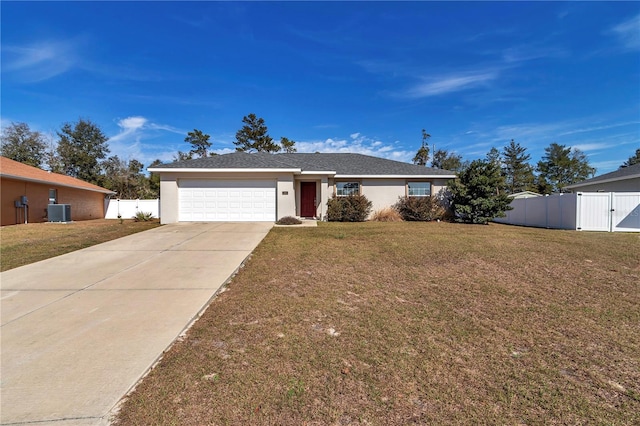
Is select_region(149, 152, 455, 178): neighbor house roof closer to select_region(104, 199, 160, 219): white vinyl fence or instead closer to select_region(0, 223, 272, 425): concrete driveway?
select_region(0, 223, 272, 425): concrete driveway

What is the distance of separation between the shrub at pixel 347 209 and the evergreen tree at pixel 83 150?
34.0 meters

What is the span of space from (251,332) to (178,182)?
13.3m

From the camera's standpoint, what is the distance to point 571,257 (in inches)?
295

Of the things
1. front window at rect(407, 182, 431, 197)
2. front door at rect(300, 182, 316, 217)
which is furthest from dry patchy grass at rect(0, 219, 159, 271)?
front window at rect(407, 182, 431, 197)

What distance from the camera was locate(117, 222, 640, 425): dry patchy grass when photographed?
7.47ft

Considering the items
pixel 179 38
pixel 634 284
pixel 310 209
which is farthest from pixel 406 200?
pixel 179 38

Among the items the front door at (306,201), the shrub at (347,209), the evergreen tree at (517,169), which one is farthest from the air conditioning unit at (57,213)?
the evergreen tree at (517,169)

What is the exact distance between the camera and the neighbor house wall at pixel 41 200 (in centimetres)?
1546

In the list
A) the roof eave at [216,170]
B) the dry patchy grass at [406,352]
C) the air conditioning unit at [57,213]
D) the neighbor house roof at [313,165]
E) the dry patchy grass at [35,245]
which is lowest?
the dry patchy grass at [406,352]

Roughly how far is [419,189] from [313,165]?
6.54 metres

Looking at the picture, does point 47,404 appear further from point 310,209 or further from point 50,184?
point 50,184

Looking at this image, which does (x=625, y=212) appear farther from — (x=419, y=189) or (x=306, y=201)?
(x=306, y=201)

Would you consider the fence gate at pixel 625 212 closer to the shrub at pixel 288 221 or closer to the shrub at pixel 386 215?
the shrub at pixel 386 215

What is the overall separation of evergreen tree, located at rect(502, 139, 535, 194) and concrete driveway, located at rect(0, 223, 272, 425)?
4882 centimetres
